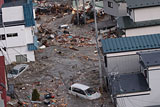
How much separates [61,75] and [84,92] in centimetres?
529

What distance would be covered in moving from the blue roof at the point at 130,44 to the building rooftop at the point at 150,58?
5.31 feet

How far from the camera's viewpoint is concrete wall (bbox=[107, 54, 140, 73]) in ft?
79.4

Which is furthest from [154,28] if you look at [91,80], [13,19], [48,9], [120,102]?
[48,9]

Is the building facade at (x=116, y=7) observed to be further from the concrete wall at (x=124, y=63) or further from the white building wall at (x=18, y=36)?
the concrete wall at (x=124, y=63)

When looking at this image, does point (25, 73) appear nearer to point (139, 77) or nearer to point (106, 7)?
point (139, 77)

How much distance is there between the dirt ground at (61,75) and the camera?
2468cm

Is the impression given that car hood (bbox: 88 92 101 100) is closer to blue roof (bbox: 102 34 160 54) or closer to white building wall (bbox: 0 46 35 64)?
blue roof (bbox: 102 34 160 54)

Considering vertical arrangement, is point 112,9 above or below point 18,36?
above

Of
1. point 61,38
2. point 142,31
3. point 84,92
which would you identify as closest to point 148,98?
point 84,92

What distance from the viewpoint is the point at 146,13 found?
97.2 feet

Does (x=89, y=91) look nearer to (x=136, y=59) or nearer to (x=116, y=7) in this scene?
(x=136, y=59)

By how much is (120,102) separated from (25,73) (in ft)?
36.6

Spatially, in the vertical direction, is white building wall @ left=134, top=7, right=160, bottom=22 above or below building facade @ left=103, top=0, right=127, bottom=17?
above

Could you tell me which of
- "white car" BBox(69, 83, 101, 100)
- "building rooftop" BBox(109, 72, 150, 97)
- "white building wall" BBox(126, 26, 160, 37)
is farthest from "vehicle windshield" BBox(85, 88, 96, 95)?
"white building wall" BBox(126, 26, 160, 37)
